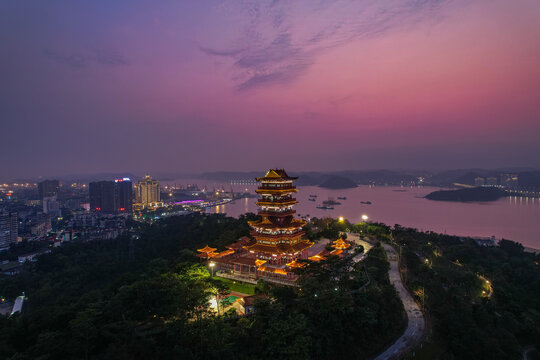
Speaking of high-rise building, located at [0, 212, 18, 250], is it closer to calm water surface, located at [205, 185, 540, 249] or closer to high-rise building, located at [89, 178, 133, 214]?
high-rise building, located at [89, 178, 133, 214]

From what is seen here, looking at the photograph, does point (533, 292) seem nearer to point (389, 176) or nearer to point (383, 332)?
point (383, 332)

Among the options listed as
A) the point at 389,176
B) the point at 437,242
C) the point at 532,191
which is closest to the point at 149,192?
the point at 437,242

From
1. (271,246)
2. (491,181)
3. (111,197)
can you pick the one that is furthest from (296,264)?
(491,181)

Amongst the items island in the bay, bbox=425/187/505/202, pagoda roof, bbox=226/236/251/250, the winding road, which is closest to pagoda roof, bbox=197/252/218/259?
pagoda roof, bbox=226/236/251/250

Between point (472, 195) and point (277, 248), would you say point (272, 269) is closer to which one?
point (277, 248)

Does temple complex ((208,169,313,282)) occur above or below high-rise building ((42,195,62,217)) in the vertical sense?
Answer: above

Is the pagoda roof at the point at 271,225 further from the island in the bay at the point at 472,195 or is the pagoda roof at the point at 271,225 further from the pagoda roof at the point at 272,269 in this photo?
the island in the bay at the point at 472,195
